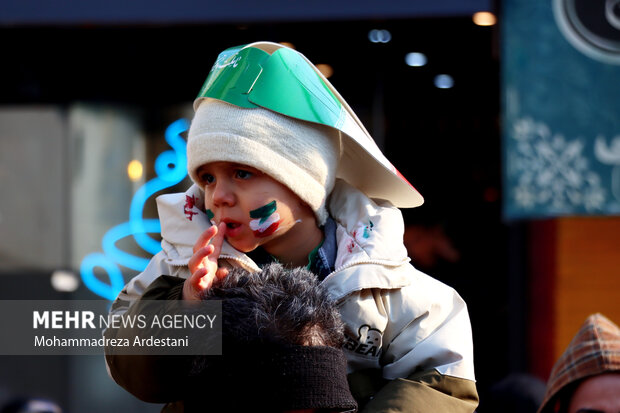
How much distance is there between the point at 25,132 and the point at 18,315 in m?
2.43

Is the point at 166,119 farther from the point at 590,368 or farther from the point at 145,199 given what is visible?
the point at 590,368

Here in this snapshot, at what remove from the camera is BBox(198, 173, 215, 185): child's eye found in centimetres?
175

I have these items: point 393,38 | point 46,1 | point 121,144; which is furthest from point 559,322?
point 46,1

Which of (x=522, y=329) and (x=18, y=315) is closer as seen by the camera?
(x=18, y=315)

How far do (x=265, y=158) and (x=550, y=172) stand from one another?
2607 millimetres

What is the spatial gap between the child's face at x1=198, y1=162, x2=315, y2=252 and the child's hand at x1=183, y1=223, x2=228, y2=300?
0.05 m

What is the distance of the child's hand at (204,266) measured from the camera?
1.46m

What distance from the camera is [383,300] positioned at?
1.67 meters

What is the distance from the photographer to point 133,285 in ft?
5.85

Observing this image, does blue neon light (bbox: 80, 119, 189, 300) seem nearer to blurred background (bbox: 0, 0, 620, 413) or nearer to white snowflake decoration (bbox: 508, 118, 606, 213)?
blurred background (bbox: 0, 0, 620, 413)

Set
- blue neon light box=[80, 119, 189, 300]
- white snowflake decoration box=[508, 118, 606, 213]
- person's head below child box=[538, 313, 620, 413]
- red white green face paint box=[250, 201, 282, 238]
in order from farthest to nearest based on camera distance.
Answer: blue neon light box=[80, 119, 189, 300]
white snowflake decoration box=[508, 118, 606, 213]
person's head below child box=[538, 313, 620, 413]
red white green face paint box=[250, 201, 282, 238]

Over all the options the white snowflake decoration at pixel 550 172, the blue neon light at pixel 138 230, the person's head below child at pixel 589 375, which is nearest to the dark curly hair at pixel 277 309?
the person's head below child at pixel 589 375

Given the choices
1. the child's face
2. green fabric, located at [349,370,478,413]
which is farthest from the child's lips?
green fabric, located at [349,370,478,413]

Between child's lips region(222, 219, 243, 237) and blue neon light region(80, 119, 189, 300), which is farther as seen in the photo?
blue neon light region(80, 119, 189, 300)
